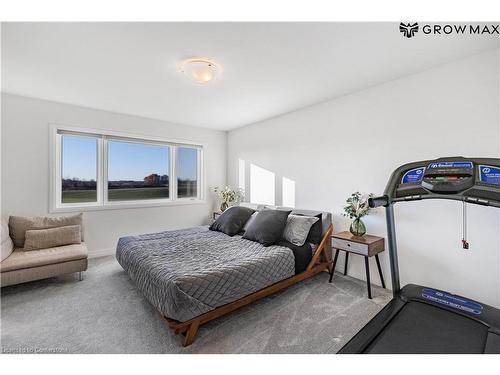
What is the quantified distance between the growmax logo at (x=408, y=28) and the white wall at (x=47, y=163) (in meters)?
3.83

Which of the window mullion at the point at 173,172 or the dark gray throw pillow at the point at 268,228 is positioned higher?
the window mullion at the point at 173,172

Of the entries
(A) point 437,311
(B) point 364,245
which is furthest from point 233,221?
(A) point 437,311

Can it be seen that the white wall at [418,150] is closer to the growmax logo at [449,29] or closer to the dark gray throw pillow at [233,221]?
the growmax logo at [449,29]

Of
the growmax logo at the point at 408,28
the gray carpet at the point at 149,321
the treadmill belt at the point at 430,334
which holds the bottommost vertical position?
the gray carpet at the point at 149,321

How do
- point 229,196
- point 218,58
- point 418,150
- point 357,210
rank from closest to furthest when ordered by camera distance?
1. point 218,58
2. point 418,150
3. point 357,210
4. point 229,196

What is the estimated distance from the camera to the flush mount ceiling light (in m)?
2.14

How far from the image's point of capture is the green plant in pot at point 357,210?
2707 mm

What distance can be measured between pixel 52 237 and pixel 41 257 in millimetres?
434

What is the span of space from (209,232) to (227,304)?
154 centimetres

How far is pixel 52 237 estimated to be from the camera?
2.96m

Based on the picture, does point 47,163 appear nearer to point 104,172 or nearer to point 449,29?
point 104,172

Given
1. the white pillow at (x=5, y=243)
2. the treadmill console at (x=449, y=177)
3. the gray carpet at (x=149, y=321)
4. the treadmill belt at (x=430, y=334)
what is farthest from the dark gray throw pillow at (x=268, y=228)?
the white pillow at (x=5, y=243)

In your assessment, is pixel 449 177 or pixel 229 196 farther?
pixel 229 196
